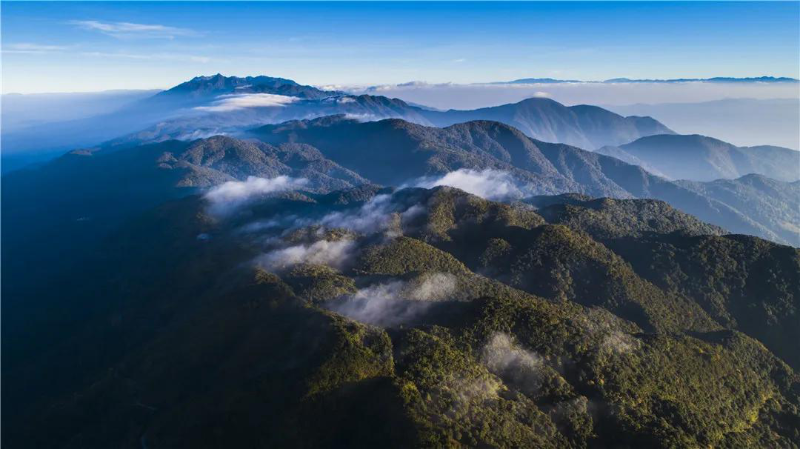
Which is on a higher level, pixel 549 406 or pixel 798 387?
pixel 549 406

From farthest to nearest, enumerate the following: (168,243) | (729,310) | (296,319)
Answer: (168,243) → (729,310) → (296,319)

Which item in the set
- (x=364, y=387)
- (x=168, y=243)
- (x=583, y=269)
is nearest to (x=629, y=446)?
(x=364, y=387)

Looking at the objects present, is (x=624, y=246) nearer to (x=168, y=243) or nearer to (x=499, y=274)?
(x=499, y=274)

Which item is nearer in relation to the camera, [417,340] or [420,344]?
[420,344]

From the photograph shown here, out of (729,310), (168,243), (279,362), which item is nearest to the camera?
(279,362)

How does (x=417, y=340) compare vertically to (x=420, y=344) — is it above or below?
above

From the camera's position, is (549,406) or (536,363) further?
(536,363)

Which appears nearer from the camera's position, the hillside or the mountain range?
the hillside

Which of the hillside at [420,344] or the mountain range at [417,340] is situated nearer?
the hillside at [420,344]

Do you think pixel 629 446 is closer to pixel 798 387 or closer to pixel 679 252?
pixel 798 387

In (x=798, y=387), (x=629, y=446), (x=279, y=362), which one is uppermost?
(x=279, y=362)
